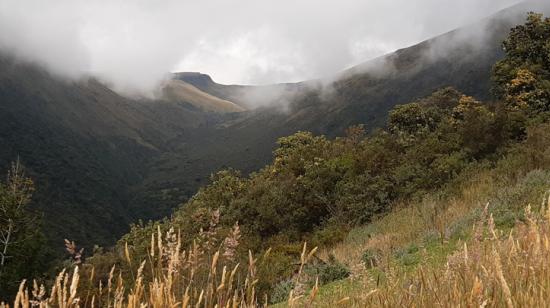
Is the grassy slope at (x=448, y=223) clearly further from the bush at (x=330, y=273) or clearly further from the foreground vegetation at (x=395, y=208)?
the bush at (x=330, y=273)

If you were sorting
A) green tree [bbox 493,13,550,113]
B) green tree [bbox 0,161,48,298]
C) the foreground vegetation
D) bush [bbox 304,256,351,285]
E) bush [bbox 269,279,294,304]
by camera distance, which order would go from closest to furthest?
the foreground vegetation, bush [bbox 269,279,294,304], bush [bbox 304,256,351,285], green tree [bbox 493,13,550,113], green tree [bbox 0,161,48,298]

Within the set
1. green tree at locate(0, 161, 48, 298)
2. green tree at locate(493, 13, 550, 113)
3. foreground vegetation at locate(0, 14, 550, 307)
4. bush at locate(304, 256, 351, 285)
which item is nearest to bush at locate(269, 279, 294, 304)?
foreground vegetation at locate(0, 14, 550, 307)

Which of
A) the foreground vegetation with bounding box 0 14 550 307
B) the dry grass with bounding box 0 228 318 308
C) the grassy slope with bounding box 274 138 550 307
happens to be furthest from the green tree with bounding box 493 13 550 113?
the dry grass with bounding box 0 228 318 308

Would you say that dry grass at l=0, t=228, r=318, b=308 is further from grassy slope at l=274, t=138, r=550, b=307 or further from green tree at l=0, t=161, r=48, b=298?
green tree at l=0, t=161, r=48, b=298

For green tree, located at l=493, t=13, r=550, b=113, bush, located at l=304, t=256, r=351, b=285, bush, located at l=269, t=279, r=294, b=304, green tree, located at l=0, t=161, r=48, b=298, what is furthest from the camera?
green tree, located at l=0, t=161, r=48, b=298

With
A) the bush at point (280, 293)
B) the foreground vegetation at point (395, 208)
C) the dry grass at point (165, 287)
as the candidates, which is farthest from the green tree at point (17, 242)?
the dry grass at point (165, 287)

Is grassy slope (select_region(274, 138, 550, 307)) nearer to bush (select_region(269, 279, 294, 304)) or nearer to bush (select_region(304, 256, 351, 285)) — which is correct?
bush (select_region(304, 256, 351, 285))

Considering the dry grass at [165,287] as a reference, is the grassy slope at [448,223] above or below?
below

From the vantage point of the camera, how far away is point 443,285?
2.10m

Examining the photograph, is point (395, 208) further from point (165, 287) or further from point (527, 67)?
point (527, 67)

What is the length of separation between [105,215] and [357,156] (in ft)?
591

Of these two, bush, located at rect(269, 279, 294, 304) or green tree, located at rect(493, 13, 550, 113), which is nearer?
bush, located at rect(269, 279, 294, 304)

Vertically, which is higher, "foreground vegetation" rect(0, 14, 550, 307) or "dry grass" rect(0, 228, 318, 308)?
"dry grass" rect(0, 228, 318, 308)

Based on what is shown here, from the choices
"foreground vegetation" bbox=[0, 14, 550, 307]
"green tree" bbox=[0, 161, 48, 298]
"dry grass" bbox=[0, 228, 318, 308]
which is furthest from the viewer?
"green tree" bbox=[0, 161, 48, 298]
